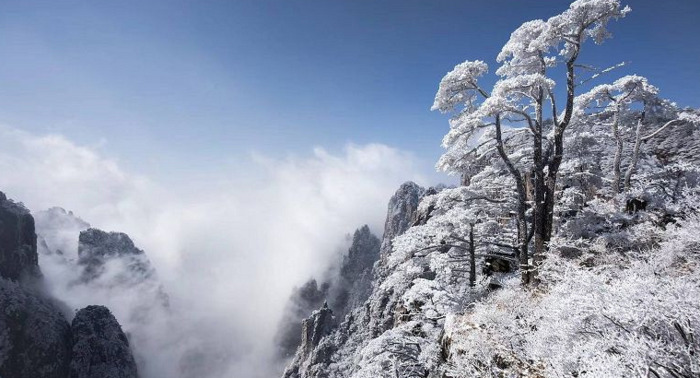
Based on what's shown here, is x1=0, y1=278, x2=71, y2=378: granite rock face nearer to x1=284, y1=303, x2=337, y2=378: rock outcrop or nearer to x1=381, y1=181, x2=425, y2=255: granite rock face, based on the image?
x1=284, y1=303, x2=337, y2=378: rock outcrop

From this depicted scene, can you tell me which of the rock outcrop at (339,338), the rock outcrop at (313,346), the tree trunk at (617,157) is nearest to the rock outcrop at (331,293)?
the rock outcrop at (313,346)

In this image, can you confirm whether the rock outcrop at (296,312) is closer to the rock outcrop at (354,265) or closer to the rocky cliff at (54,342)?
the rock outcrop at (354,265)

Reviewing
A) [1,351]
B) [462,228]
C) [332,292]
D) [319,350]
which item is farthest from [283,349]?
[462,228]

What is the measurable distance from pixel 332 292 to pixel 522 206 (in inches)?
6619

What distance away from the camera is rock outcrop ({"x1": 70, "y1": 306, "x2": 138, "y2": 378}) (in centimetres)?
9238

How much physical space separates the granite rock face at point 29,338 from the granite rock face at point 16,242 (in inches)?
838

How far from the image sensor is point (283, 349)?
171000 millimetres

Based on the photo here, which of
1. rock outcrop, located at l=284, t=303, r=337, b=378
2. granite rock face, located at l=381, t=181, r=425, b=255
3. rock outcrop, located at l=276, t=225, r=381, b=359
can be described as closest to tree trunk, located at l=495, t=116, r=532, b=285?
rock outcrop, located at l=284, t=303, r=337, b=378

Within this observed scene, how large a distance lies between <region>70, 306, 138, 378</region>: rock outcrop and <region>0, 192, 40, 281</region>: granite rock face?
33.9 meters

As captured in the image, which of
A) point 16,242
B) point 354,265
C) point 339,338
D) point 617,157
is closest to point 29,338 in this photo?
point 16,242

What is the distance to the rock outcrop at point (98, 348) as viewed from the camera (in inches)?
3637

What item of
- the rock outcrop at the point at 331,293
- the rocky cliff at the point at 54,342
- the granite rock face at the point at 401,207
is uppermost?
the granite rock face at the point at 401,207

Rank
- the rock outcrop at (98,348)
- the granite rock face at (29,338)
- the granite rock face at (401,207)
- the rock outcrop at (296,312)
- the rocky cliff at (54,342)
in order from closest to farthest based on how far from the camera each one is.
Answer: the granite rock face at (29,338) < the rocky cliff at (54,342) < the rock outcrop at (98,348) < the granite rock face at (401,207) < the rock outcrop at (296,312)

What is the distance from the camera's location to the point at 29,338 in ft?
298
